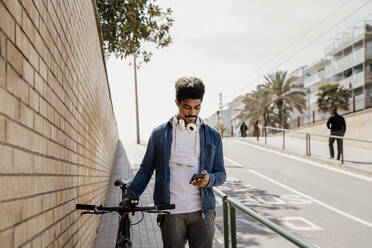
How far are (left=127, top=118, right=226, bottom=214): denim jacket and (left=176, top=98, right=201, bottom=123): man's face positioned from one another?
0.15 meters

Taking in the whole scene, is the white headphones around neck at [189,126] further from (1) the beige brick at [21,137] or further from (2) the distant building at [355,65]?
(2) the distant building at [355,65]

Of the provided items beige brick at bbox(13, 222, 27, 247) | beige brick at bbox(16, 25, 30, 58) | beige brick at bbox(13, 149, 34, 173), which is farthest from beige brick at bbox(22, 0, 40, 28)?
beige brick at bbox(13, 222, 27, 247)

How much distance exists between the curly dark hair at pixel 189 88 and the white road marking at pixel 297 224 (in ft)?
16.8

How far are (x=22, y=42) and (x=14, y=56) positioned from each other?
0.52ft

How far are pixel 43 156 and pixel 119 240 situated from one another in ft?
4.13

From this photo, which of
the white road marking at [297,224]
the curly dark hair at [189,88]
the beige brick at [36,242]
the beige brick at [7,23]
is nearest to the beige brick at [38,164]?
the beige brick at [36,242]

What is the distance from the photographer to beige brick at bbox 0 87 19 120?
157 centimetres

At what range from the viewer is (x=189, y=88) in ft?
9.57

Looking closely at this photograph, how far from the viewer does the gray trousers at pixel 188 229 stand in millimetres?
3029

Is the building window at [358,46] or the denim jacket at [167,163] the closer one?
the denim jacket at [167,163]

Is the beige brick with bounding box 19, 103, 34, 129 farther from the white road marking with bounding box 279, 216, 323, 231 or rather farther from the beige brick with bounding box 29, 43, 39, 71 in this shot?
the white road marking with bounding box 279, 216, 323, 231

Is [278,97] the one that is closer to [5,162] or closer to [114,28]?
[114,28]

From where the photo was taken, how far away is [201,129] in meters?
3.15

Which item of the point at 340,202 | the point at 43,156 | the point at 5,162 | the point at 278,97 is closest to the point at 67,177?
the point at 43,156
